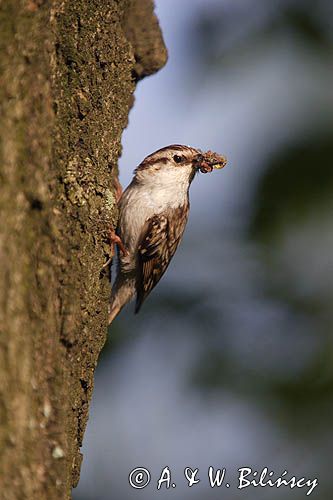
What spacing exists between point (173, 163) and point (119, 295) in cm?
62

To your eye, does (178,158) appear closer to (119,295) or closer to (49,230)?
(119,295)

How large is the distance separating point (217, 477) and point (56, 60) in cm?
273

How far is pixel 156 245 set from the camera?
333 cm

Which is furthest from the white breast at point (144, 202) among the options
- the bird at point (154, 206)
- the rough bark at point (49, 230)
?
the rough bark at point (49, 230)

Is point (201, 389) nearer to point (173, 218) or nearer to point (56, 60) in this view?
point (173, 218)

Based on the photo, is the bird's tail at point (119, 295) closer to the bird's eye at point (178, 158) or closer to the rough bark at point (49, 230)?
the bird's eye at point (178, 158)

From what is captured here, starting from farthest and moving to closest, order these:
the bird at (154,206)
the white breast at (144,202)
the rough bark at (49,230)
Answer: the bird at (154,206) → the white breast at (144,202) → the rough bark at (49,230)

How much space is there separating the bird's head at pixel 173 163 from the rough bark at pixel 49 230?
85 centimetres

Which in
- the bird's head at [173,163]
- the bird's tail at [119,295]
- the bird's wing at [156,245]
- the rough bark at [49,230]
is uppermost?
the bird's head at [173,163]

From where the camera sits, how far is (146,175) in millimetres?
3266

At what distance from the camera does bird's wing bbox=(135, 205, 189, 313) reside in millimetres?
3279

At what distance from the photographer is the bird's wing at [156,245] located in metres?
3.28

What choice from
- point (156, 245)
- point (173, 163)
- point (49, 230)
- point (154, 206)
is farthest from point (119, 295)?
point (49, 230)

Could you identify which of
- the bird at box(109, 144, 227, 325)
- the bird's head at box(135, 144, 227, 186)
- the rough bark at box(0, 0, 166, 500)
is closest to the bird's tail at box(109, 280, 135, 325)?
the bird at box(109, 144, 227, 325)
